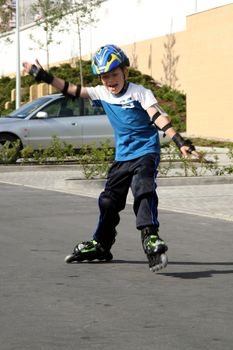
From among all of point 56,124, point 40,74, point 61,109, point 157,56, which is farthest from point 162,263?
point 157,56

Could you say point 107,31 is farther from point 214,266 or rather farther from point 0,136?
point 214,266

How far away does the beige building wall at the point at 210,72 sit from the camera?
Answer: 36.7 meters

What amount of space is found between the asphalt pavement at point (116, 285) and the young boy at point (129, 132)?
46 centimetres

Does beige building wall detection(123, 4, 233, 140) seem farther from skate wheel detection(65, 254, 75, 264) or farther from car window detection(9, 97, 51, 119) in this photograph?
skate wheel detection(65, 254, 75, 264)

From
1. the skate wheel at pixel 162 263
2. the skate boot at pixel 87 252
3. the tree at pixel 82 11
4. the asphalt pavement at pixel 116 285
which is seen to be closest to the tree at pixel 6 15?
the tree at pixel 82 11

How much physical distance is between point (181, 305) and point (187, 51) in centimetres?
3351

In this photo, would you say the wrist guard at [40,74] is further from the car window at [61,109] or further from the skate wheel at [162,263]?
the car window at [61,109]

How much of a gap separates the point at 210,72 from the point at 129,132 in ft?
96.4

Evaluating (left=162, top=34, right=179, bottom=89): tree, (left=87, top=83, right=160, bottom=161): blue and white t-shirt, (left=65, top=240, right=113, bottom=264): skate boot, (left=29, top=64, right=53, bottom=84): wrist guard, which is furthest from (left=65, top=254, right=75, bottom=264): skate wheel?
(left=162, top=34, right=179, bottom=89): tree

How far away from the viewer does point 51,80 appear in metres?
8.95

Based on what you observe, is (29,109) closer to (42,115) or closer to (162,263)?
(42,115)

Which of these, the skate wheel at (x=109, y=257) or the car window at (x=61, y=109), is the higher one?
the car window at (x=61, y=109)

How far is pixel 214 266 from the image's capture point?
360 inches

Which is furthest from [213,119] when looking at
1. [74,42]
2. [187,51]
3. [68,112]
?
[74,42]
